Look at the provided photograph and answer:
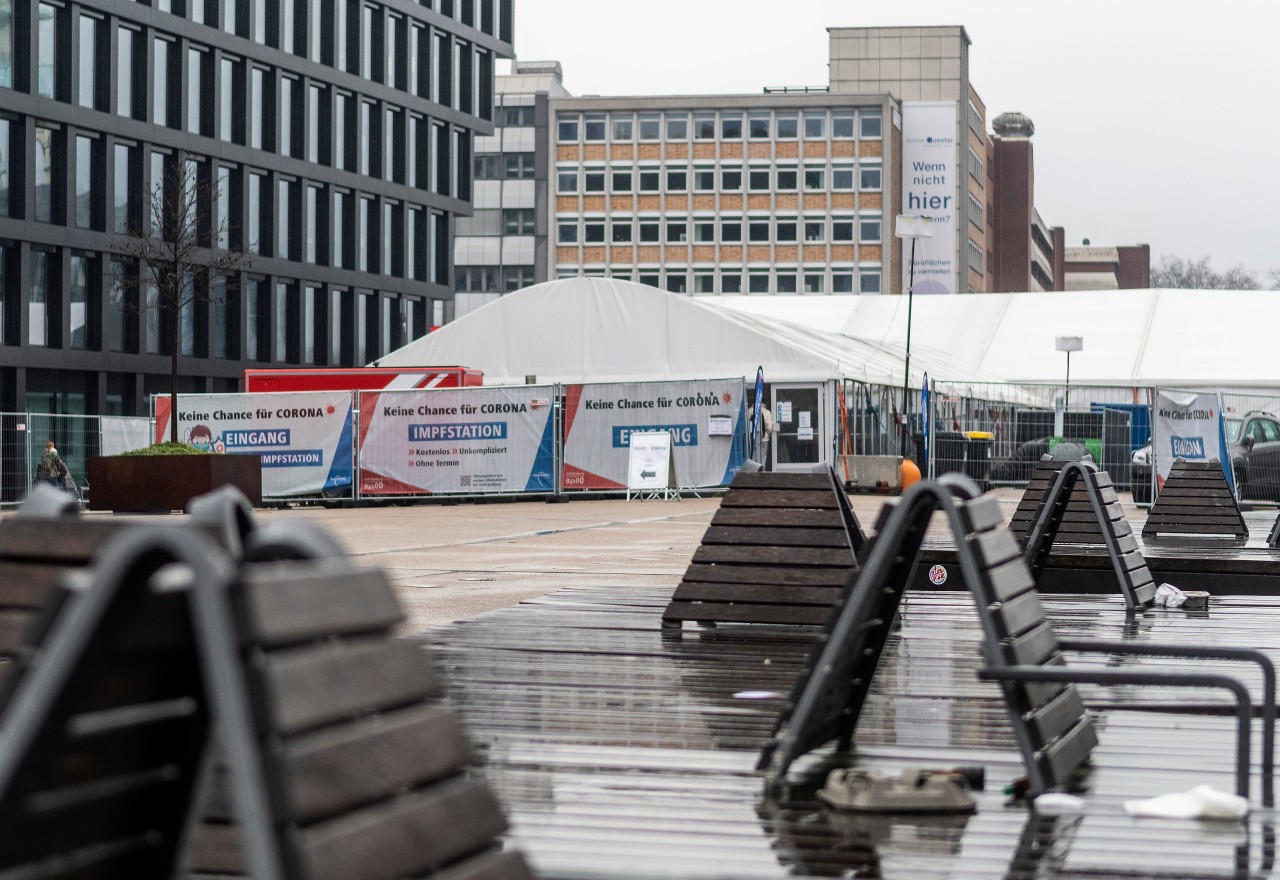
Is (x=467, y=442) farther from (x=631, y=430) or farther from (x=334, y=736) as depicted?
(x=334, y=736)

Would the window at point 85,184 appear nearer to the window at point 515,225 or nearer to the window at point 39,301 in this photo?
the window at point 39,301

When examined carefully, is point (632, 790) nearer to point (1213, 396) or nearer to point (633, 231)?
point (1213, 396)

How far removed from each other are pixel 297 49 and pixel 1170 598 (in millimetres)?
44977

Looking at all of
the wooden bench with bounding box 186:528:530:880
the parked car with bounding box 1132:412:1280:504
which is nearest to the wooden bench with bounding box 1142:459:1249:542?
the parked car with bounding box 1132:412:1280:504

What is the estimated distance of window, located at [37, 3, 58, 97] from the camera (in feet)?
133

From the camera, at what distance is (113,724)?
2.12 metres

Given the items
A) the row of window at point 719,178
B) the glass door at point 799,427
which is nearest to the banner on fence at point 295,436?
the glass door at point 799,427

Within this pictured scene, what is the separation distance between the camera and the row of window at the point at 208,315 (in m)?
40.8

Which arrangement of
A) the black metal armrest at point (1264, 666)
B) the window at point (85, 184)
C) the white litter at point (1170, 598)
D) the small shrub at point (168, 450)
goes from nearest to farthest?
the black metal armrest at point (1264, 666), the white litter at point (1170, 598), the small shrub at point (168, 450), the window at point (85, 184)

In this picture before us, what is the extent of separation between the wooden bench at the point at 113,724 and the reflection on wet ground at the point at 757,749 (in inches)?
52.9

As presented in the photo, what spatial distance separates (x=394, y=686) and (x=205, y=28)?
4697cm

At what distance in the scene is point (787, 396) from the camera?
36906 millimetres

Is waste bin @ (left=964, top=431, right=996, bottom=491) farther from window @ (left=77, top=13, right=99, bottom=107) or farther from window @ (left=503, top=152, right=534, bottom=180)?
window @ (left=503, top=152, right=534, bottom=180)

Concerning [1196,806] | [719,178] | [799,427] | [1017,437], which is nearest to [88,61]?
[799,427]
